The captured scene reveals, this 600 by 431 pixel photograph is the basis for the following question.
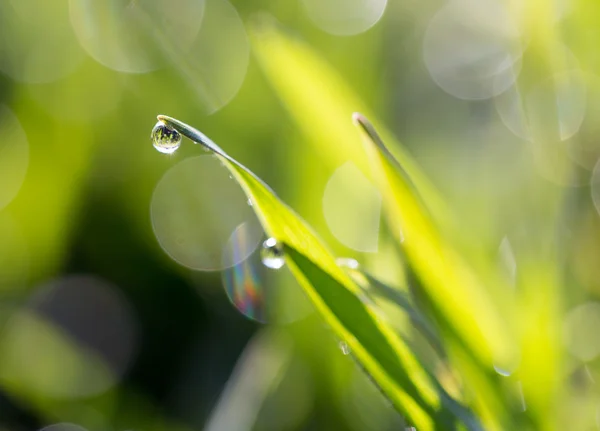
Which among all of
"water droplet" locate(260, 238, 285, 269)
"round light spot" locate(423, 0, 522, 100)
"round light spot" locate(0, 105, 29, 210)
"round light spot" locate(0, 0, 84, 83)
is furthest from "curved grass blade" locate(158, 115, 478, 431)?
"round light spot" locate(423, 0, 522, 100)

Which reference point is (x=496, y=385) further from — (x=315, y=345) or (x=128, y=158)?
(x=128, y=158)

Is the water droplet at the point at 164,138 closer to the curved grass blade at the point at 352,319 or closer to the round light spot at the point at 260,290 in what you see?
the curved grass blade at the point at 352,319

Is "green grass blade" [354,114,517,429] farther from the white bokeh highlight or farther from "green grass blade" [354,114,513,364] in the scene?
the white bokeh highlight

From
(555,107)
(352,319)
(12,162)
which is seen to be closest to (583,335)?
(555,107)

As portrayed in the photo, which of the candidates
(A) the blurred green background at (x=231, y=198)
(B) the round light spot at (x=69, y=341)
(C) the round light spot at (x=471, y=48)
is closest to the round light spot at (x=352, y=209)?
(A) the blurred green background at (x=231, y=198)

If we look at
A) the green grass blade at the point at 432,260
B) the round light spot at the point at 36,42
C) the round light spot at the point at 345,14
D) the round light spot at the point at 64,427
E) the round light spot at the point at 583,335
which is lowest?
the round light spot at the point at 64,427

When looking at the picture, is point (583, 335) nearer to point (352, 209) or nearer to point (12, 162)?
point (352, 209)
